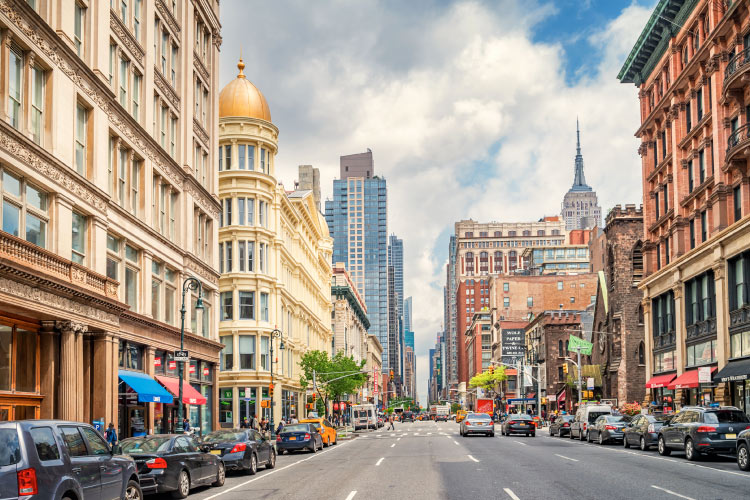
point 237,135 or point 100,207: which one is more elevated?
point 237,135

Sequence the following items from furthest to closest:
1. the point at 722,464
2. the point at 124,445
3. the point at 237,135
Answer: the point at 237,135 → the point at 722,464 → the point at 124,445

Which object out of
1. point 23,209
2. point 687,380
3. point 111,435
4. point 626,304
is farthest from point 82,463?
point 626,304

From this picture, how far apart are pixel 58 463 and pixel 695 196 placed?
4445cm

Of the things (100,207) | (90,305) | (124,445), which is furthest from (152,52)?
(124,445)

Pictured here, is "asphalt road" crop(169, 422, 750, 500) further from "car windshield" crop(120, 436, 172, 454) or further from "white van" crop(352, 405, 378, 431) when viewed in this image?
"white van" crop(352, 405, 378, 431)

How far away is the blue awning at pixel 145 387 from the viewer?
32406mm

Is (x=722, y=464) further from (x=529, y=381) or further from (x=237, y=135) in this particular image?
(x=529, y=381)

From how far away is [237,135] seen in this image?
65.4m

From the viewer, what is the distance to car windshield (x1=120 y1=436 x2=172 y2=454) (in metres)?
18.9

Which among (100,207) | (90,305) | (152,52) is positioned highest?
(152,52)

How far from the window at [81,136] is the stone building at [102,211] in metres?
0.05

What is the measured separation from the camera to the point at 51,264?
79.9 feet

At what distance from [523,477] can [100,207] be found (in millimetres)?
18521

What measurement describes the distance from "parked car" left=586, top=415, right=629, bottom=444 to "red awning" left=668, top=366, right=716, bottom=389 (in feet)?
23.4
